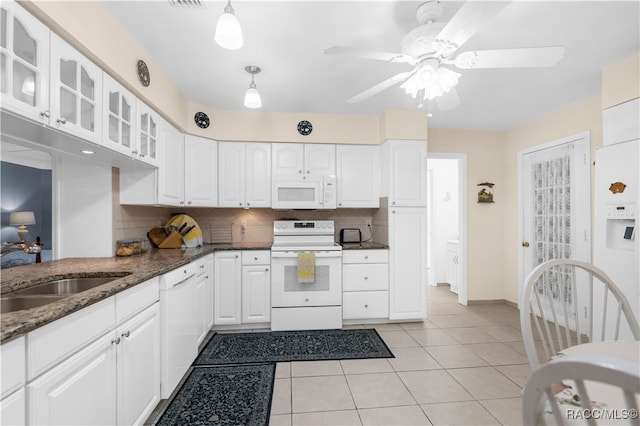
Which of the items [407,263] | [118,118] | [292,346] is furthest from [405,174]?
[118,118]

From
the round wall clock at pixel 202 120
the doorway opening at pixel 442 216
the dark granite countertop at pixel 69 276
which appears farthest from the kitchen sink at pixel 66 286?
the doorway opening at pixel 442 216

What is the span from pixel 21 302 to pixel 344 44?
2.47 metres

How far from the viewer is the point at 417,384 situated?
2221mm

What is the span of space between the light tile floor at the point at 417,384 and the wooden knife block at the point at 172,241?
65.7 inches

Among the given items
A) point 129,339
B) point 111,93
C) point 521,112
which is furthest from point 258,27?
point 521,112

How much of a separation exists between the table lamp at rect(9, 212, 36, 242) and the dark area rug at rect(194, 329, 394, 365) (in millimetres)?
1600

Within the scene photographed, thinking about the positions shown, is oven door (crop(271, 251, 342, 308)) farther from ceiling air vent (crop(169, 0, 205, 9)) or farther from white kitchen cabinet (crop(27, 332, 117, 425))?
ceiling air vent (crop(169, 0, 205, 9))

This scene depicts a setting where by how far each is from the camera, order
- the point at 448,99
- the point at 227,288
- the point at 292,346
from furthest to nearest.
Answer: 1. the point at 227,288
2. the point at 292,346
3. the point at 448,99

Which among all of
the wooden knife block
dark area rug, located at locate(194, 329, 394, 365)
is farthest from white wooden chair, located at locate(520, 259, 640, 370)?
the wooden knife block

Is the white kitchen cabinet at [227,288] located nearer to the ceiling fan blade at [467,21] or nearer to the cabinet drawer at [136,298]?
the cabinet drawer at [136,298]

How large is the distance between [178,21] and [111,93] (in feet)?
2.13

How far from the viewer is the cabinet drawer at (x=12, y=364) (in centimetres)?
84

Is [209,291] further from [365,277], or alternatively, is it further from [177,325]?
[365,277]

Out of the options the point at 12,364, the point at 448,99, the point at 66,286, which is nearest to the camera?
the point at 12,364
